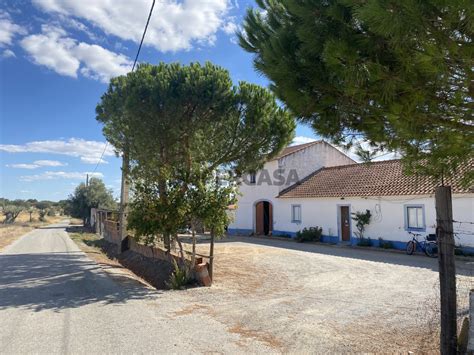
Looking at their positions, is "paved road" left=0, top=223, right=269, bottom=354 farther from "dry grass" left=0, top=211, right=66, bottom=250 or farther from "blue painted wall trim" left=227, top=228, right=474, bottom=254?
"dry grass" left=0, top=211, right=66, bottom=250

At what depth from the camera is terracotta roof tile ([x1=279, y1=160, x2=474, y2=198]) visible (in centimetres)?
1836

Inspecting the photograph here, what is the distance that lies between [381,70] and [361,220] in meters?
17.2

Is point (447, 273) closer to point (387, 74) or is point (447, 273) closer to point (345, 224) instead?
point (387, 74)

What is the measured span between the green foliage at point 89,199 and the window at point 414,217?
36.3m

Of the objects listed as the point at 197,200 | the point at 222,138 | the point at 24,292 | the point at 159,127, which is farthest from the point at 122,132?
the point at 24,292

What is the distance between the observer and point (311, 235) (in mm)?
22547

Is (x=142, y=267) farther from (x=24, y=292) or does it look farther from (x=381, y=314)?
(x=381, y=314)

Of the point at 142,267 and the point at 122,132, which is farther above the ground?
the point at 122,132

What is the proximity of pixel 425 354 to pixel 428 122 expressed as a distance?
3157 mm

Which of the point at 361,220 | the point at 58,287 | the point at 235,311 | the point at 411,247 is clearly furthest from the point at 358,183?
the point at 58,287

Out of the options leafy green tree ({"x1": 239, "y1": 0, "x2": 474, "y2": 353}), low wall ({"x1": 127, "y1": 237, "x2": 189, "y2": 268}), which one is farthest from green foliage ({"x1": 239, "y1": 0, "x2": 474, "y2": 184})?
low wall ({"x1": 127, "y1": 237, "x2": 189, "y2": 268})

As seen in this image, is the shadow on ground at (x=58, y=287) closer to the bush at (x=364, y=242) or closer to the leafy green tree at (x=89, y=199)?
the bush at (x=364, y=242)

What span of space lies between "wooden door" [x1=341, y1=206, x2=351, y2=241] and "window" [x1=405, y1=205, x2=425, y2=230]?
379 cm

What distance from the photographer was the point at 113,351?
5.16m
